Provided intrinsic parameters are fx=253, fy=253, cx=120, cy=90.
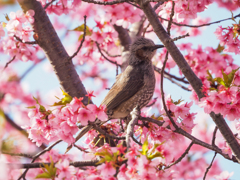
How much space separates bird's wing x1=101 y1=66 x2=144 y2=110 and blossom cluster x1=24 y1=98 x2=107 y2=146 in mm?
1196

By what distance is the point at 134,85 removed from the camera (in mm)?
3641

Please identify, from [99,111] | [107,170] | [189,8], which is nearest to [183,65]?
[189,8]

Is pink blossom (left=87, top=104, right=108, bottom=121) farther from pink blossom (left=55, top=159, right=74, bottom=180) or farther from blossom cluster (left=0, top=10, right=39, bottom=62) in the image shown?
blossom cluster (left=0, top=10, right=39, bottom=62)

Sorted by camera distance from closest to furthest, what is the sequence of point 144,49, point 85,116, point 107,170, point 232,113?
point 107,170, point 85,116, point 232,113, point 144,49

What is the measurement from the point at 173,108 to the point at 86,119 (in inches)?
34.8

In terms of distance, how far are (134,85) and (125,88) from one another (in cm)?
14

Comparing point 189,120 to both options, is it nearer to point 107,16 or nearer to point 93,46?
point 107,16

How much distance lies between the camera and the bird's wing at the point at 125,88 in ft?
11.6

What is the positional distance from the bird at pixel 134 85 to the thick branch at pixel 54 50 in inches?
18.7

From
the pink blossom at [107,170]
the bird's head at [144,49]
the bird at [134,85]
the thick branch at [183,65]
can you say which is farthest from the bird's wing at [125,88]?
the pink blossom at [107,170]

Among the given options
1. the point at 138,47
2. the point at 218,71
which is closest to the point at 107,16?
the point at 138,47

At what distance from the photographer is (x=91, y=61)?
15.2 feet

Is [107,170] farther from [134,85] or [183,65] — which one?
[134,85]

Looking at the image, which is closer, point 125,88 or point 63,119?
point 63,119
